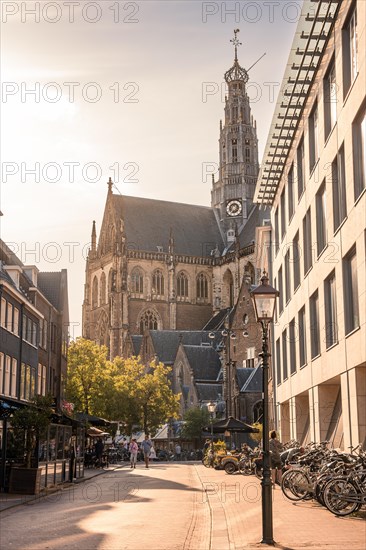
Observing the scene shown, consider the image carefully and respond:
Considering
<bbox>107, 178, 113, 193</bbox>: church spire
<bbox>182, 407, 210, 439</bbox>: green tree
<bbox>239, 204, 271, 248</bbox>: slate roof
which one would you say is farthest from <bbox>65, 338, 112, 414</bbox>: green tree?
<bbox>107, 178, 113, 193</bbox>: church spire

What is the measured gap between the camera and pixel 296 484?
17.9m

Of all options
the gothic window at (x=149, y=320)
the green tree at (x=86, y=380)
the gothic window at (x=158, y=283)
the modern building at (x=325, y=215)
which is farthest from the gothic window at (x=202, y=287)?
the modern building at (x=325, y=215)

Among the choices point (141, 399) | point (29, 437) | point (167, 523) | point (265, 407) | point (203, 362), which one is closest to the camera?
point (265, 407)

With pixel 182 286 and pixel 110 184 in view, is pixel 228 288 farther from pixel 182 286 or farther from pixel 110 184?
pixel 110 184

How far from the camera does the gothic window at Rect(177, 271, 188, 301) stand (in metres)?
108

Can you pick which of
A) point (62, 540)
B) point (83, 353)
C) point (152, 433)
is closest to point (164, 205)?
point (152, 433)

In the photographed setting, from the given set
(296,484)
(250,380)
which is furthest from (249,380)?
(296,484)

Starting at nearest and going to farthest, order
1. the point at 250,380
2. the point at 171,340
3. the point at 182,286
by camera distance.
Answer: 1. the point at 250,380
2. the point at 171,340
3. the point at 182,286

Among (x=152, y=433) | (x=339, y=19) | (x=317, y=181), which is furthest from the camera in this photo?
(x=152, y=433)

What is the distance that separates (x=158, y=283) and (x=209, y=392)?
2761cm

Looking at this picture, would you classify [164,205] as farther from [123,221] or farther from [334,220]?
[334,220]

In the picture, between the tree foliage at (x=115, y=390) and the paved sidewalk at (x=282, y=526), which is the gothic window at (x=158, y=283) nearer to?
the tree foliage at (x=115, y=390)

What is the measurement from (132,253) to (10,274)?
69.3 metres

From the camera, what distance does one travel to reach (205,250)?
11281cm
